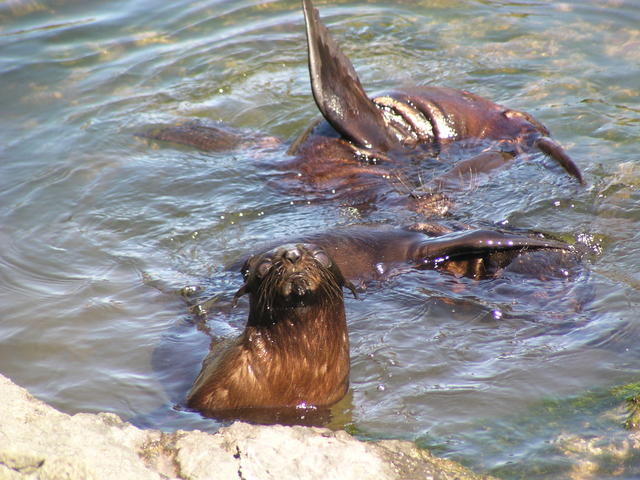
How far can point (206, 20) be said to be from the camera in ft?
30.5

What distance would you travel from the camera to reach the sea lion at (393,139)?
5.66 m

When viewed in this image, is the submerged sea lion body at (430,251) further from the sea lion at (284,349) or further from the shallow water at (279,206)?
the sea lion at (284,349)

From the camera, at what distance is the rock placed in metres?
2.74

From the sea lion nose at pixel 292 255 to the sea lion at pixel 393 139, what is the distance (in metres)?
1.92

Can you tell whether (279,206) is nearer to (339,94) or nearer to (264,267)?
(339,94)

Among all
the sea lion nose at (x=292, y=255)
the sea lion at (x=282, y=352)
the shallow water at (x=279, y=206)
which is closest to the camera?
the sea lion nose at (x=292, y=255)

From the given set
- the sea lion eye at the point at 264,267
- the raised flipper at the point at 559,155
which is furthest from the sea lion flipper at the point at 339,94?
the sea lion eye at the point at 264,267

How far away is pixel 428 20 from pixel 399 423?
6113mm

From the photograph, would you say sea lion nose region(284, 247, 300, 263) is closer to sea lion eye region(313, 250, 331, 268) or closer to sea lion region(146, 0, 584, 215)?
sea lion eye region(313, 250, 331, 268)

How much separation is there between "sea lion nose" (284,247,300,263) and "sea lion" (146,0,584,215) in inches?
75.6

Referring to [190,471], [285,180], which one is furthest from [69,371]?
[285,180]

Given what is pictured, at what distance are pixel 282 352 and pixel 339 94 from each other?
2517mm

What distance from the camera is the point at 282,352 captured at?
3771 millimetres

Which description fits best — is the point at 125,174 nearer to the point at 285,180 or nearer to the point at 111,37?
the point at 285,180
